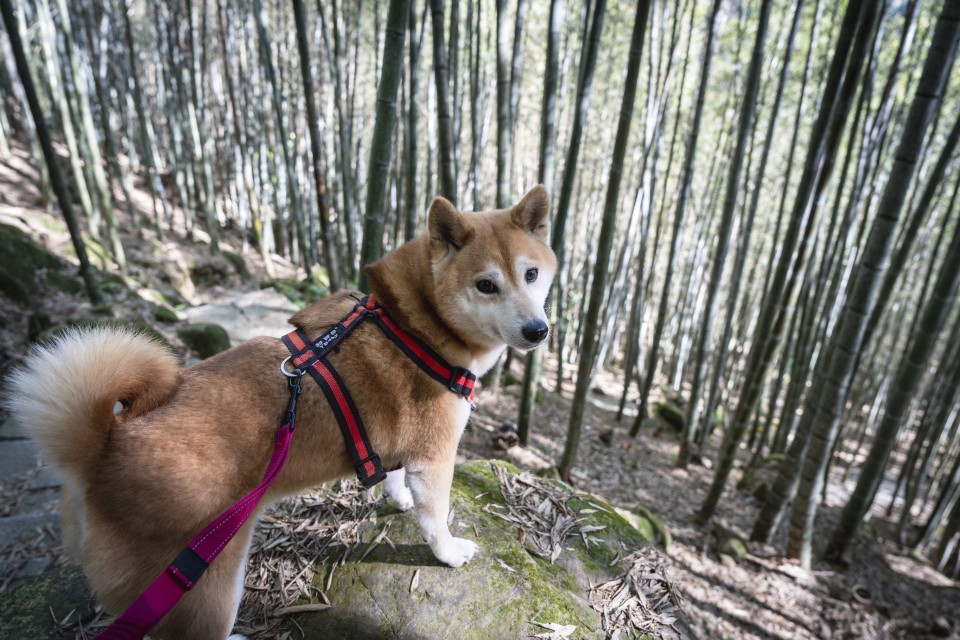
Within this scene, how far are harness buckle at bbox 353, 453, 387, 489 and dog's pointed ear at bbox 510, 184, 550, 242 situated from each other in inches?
51.5

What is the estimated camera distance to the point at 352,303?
2.08 m

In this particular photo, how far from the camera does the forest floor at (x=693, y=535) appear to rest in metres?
3.72

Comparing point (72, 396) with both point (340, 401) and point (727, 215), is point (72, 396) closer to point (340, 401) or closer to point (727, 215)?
point (340, 401)

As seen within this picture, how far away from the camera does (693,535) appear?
16.8 ft

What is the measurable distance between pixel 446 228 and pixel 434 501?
1242mm

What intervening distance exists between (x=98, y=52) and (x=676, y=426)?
17.1 metres

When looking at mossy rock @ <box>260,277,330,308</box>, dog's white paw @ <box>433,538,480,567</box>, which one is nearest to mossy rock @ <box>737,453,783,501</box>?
dog's white paw @ <box>433,538,480,567</box>

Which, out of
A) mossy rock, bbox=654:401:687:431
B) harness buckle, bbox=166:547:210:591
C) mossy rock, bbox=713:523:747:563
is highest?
harness buckle, bbox=166:547:210:591

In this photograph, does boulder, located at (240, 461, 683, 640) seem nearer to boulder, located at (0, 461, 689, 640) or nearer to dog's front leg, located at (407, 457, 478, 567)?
boulder, located at (0, 461, 689, 640)

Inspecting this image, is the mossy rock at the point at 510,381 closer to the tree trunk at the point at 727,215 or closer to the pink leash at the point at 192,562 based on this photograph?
the tree trunk at the point at 727,215

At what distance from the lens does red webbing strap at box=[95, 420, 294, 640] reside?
121 cm

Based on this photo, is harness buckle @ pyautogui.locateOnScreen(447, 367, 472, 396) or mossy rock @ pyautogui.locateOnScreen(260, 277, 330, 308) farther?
mossy rock @ pyautogui.locateOnScreen(260, 277, 330, 308)

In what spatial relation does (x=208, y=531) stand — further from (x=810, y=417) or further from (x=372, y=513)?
(x=810, y=417)

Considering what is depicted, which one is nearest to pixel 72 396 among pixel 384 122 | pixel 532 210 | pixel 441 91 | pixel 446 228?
pixel 446 228
